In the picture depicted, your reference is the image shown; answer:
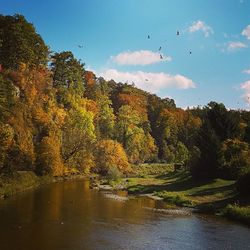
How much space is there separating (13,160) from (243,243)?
131 feet

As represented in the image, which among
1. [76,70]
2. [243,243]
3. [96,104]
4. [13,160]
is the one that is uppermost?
[76,70]

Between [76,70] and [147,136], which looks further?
[147,136]

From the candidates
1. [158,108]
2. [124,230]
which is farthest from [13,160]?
[158,108]

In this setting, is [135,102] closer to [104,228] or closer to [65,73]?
[65,73]

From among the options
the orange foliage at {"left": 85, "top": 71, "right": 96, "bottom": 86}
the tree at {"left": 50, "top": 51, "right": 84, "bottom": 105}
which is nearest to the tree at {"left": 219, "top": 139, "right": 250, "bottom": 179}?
the tree at {"left": 50, "top": 51, "right": 84, "bottom": 105}

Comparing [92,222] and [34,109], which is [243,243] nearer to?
[92,222]

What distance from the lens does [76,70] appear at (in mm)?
116312

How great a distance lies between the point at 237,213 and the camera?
42469mm

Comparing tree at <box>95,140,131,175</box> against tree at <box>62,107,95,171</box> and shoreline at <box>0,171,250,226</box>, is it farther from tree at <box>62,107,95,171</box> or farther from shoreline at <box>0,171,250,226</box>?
shoreline at <box>0,171,250,226</box>

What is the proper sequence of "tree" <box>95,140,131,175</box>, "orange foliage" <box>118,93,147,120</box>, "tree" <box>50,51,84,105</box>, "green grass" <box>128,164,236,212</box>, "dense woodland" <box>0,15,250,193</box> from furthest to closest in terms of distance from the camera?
"orange foliage" <box>118,93,147,120</box>, "tree" <box>50,51,84,105</box>, "tree" <box>95,140,131,175</box>, "dense woodland" <box>0,15,250,193</box>, "green grass" <box>128,164,236,212</box>

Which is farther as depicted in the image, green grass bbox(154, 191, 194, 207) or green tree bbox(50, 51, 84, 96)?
green tree bbox(50, 51, 84, 96)

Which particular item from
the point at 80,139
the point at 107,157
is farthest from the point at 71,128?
the point at 107,157

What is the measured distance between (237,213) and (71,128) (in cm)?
5830

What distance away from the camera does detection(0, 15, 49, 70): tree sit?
7588cm
